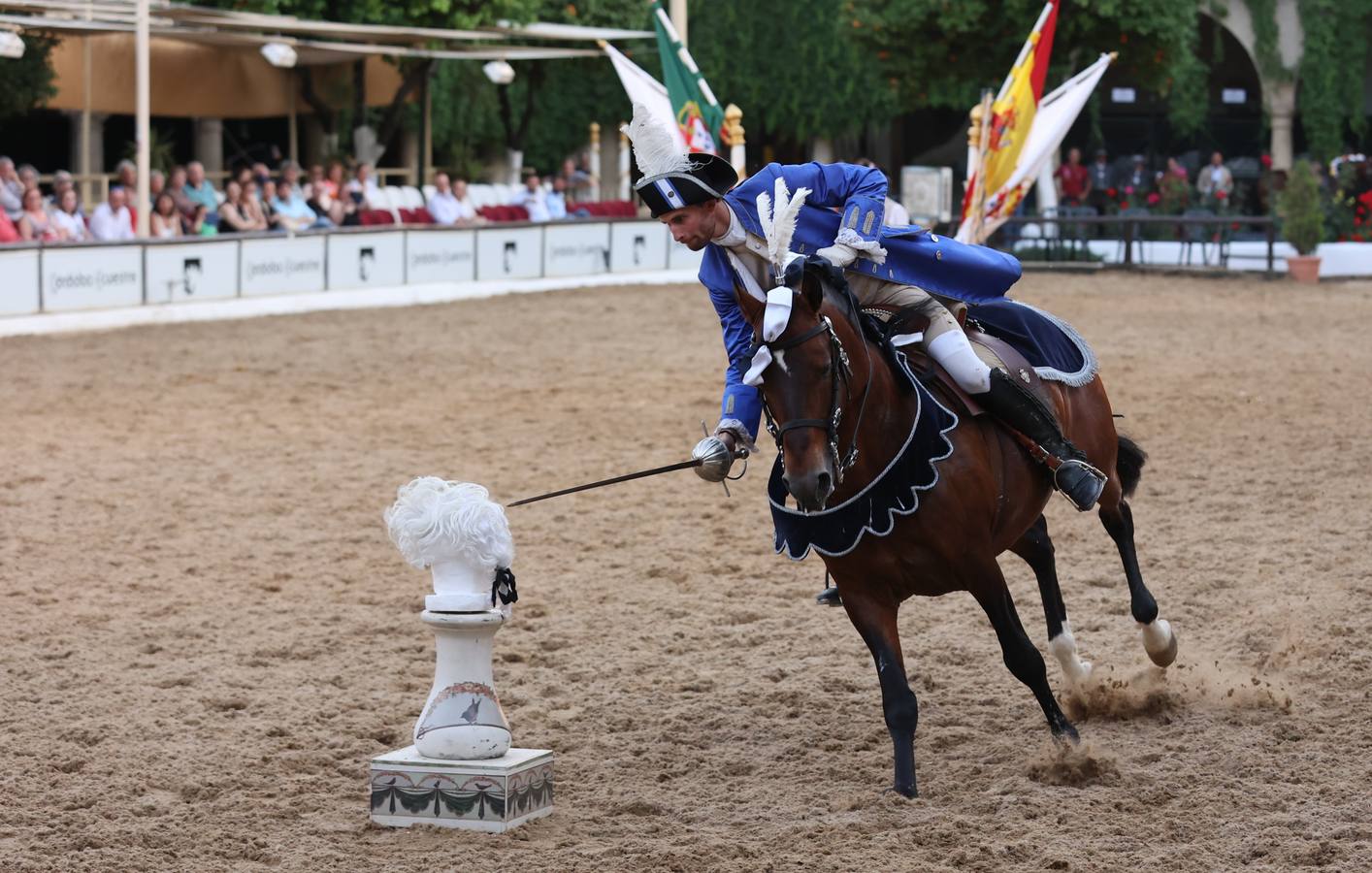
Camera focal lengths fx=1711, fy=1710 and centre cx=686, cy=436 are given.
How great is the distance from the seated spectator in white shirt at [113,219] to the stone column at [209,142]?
745 centimetres

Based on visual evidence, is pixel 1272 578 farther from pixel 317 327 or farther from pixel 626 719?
pixel 317 327

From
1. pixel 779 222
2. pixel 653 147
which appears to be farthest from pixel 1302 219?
pixel 779 222

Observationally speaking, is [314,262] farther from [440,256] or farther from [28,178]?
[28,178]

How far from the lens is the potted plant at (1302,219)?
2586cm

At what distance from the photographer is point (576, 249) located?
25.5 meters

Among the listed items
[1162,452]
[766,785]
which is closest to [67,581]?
[766,785]

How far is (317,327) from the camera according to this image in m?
19.6

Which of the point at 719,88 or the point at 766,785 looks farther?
the point at 719,88

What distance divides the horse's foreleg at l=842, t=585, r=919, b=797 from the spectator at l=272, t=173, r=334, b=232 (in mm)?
17462

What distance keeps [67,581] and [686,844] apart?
15.6 ft

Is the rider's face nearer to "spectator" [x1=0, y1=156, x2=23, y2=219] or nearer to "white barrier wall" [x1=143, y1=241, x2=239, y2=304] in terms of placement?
"white barrier wall" [x1=143, y1=241, x2=239, y2=304]

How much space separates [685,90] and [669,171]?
561 inches

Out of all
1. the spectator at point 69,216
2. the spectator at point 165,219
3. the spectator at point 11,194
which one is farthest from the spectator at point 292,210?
the spectator at point 11,194

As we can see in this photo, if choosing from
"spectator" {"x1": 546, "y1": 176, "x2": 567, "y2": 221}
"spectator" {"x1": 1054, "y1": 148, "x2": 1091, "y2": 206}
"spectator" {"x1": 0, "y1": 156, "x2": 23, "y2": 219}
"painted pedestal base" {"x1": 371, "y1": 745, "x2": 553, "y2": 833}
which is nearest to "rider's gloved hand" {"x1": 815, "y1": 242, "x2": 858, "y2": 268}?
"painted pedestal base" {"x1": 371, "y1": 745, "x2": 553, "y2": 833}
